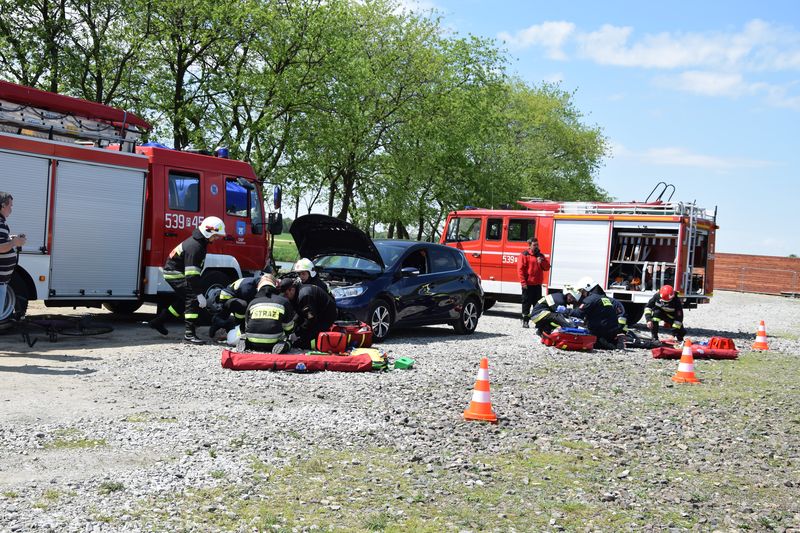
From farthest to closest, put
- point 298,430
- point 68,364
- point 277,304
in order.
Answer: point 277,304 → point 68,364 → point 298,430

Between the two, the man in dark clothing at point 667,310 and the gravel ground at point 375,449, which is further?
the man in dark clothing at point 667,310

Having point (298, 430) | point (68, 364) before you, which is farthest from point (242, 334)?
point (298, 430)

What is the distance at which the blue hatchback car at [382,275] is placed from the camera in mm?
13172

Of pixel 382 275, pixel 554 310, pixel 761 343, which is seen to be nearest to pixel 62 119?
pixel 382 275

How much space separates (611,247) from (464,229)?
4204mm

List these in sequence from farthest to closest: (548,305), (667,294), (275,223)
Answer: (667,294) < (275,223) < (548,305)

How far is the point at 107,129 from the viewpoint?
13.4 m

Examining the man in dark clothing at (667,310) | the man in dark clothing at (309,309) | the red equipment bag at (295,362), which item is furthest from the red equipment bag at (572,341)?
the red equipment bag at (295,362)

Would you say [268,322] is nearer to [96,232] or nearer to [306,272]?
[306,272]

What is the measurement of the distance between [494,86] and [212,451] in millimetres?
37643

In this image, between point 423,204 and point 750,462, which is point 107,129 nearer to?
point 750,462

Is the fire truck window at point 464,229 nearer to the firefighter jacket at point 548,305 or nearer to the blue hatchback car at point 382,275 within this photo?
the blue hatchback car at point 382,275

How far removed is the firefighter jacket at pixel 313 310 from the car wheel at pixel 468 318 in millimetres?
4399

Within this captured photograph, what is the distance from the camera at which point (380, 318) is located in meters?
13.3
